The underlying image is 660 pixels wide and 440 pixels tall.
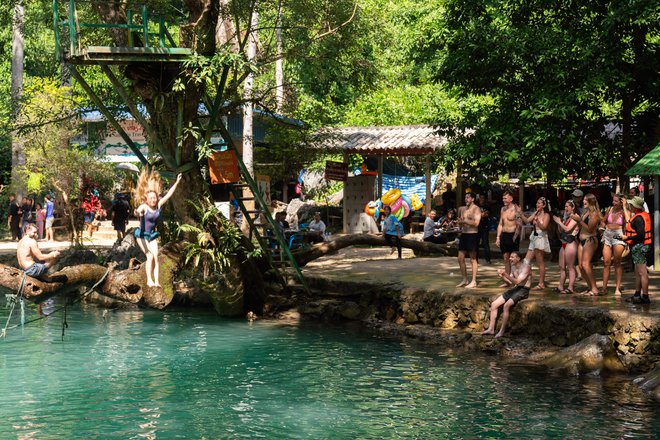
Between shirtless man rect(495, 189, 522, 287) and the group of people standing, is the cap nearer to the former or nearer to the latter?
shirtless man rect(495, 189, 522, 287)

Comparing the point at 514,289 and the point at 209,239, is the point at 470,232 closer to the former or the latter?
the point at 514,289

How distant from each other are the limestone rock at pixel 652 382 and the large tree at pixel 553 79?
5.73m

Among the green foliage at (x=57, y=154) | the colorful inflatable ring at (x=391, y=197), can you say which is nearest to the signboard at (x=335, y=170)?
the colorful inflatable ring at (x=391, y=197)

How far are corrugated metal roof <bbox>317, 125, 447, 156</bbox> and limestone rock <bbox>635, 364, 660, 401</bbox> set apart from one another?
44.8 feet

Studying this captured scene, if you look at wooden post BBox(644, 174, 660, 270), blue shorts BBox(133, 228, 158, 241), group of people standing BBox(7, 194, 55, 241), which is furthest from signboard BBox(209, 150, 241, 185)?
group of people standing BBox(7, 194, 55, 241)

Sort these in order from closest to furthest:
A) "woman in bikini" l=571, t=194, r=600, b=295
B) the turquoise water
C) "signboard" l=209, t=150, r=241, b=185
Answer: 1. the turquoise water
2. "woman in bikini" l=571, t=194, r=600, b=295
3. "signboard" l=209, t=150, r=241, b=185

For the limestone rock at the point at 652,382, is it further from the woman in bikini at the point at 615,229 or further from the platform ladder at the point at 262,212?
the platform ladder at the point at 262,212

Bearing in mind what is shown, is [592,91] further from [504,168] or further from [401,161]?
[401,161]

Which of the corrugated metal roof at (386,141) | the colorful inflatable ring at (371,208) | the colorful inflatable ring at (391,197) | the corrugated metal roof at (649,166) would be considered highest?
the corrugated metal roof at (386,141)

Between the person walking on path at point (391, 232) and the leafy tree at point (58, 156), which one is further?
the leafy tree at point (58, 156)

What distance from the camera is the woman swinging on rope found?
15.0 meters

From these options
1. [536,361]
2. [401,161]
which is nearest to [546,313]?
[536,361]

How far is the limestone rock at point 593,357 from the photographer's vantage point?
47.7ft

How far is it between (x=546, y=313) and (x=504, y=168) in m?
4.63
